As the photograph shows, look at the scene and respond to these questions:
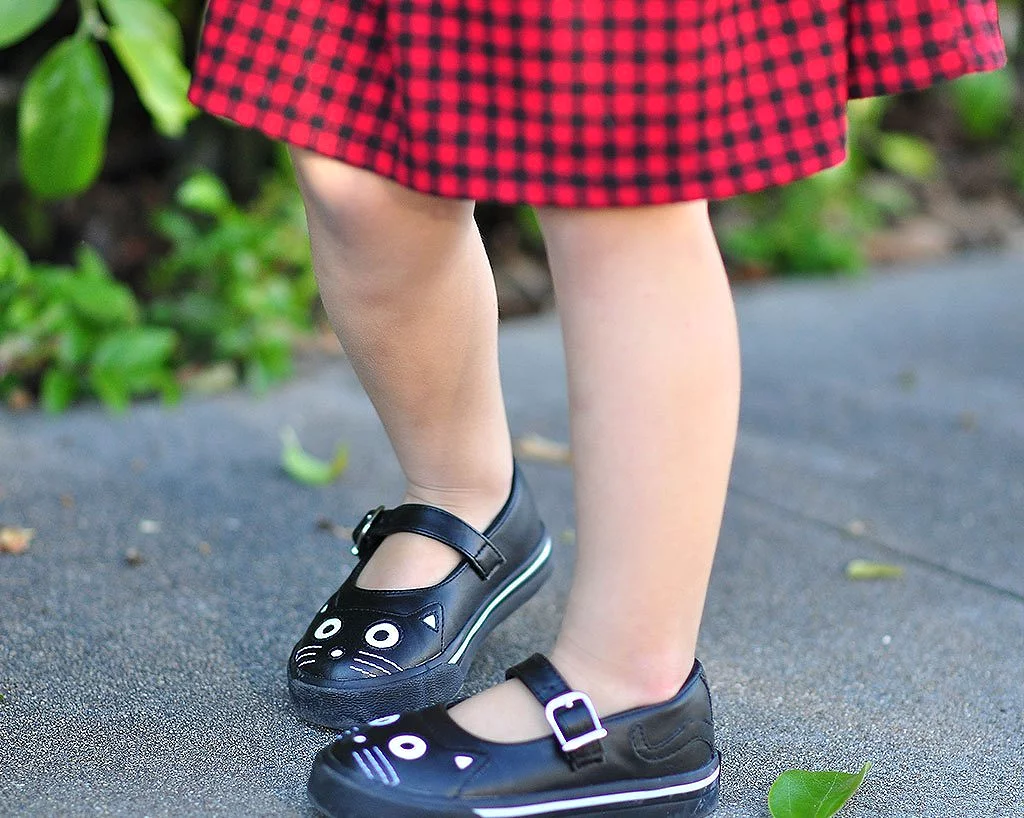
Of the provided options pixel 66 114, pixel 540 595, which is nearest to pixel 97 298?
pixel 66 114

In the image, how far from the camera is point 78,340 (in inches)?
73.5

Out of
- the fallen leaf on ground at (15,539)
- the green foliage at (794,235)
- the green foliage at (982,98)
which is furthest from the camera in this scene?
the green foliage at (982,98)

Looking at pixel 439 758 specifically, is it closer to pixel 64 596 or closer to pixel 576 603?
pixel 576 603

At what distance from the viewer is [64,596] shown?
1.27 metres

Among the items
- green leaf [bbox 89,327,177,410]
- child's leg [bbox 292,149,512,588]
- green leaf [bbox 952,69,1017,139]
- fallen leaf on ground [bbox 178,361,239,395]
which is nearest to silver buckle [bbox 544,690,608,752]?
child's leg [bbox 292,149,512,588]

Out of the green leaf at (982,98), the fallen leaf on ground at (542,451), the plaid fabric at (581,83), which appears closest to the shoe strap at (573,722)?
the plaid fabric at (581,83)

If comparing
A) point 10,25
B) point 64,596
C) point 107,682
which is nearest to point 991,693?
point 107,682

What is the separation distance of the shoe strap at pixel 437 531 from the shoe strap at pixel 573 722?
23 cm

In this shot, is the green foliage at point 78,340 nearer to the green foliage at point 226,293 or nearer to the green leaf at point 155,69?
the green foliage at point 226,293

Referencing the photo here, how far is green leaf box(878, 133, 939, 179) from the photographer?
3.22 m

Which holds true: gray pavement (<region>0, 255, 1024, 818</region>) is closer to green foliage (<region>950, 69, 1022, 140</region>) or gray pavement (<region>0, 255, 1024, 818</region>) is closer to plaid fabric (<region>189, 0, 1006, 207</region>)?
plaid fabric (<region>189, 0, 1006, 207</region>)

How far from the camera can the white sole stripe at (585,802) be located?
843mm

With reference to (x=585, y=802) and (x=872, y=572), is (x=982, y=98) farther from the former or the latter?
(x=585, y=802)

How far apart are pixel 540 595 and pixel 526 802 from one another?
0.48 meters
